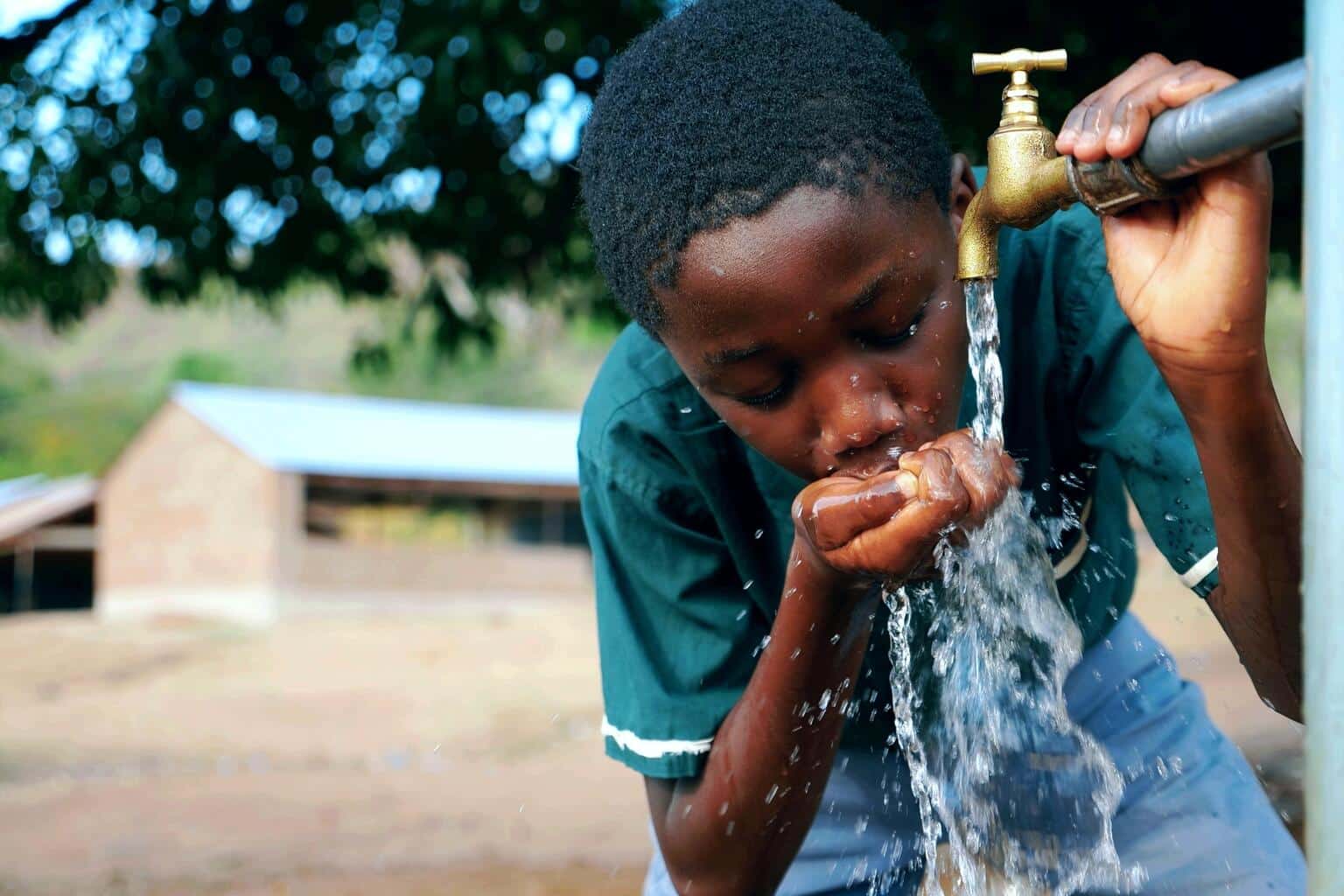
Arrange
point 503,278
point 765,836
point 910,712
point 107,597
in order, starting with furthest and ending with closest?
point 107,597
point 503,278
point 910,712
point 765,836

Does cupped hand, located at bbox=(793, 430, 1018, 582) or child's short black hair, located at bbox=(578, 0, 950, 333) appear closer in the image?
cupped hand, located at bbox=(793, 430, 1018, 582)

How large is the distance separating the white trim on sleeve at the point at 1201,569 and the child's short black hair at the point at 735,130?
0.50m

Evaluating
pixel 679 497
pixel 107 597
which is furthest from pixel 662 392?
pixel 107 597

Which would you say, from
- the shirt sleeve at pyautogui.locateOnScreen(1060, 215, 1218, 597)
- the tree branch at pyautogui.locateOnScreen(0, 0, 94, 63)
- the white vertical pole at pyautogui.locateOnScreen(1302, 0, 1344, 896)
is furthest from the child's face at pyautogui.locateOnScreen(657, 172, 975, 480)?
the tree branch at pyautogui.locateOnScreen(0, 0, 94, 63)

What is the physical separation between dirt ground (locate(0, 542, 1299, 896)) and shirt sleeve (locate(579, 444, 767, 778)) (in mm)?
1161

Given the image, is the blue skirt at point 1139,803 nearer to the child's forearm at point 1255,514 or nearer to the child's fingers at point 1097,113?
the child's forearm at point 1255,514

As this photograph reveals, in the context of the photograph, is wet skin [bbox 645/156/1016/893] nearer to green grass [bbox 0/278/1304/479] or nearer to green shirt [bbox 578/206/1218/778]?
green shirt [bbox 578/206/1218/778]

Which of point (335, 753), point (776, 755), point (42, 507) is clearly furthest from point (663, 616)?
point (42, 507)

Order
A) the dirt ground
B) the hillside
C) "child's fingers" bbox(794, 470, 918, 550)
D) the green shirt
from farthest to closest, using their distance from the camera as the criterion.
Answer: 1. the hillside
2. the dirt ground
3. the green shirt
4. "child's fingers" bbox(794, 470, 918, 550)

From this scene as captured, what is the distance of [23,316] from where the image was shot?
611 centimetres

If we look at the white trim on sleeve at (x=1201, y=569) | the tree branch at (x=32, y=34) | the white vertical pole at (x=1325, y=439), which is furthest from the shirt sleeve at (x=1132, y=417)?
the tree branch at (x=32, y=34)

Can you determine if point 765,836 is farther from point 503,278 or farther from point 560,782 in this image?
point 560,782

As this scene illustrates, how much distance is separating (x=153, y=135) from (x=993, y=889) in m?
4.43

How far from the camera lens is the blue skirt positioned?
1925 millimetres
